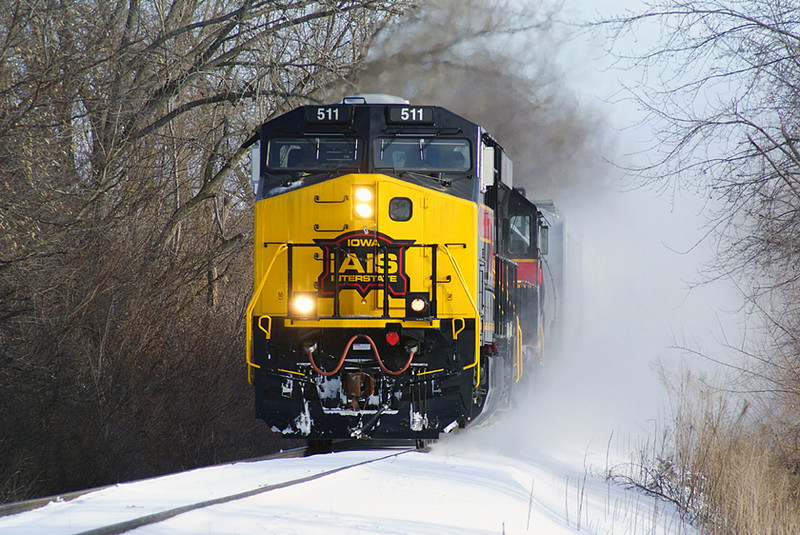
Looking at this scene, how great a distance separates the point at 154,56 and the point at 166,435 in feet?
17.2

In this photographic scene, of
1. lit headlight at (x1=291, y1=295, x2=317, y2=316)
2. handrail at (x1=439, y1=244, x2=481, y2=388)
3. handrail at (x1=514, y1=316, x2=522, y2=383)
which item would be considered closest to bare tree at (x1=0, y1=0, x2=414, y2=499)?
lit headlight at (x1=291, y1=295, x2=317, y2=316)

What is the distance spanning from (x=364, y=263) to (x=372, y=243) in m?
0.21

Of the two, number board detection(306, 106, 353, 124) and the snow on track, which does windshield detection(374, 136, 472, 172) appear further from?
the snow on track

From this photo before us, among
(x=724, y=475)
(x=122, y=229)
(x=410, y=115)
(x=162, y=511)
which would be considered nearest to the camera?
(x=162, y=511)

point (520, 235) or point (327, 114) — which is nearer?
point (327, 114)

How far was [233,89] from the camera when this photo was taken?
505 inches

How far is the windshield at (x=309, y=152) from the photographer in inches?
337

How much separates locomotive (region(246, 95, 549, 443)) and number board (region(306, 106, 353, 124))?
0.01 metres

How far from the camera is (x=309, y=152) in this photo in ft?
28.3

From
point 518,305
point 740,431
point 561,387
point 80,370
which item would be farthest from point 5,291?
point 561,387

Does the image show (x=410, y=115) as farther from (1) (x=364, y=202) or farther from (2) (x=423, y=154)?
(1) (x=364, y=202)

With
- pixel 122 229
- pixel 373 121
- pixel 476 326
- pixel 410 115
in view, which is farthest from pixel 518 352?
pixel 122 229

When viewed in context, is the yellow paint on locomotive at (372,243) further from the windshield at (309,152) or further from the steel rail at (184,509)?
the steel rail at (184,509)

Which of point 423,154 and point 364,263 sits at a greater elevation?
point 423,154
